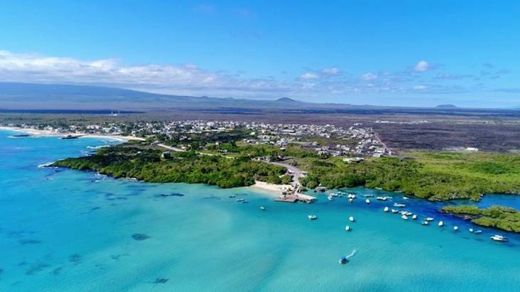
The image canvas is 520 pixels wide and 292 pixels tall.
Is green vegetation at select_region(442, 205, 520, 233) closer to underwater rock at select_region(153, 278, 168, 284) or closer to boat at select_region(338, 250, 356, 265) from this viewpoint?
boat at select_region(338, 250, 356, 265)

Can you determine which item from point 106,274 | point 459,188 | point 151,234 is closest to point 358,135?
point 459,188

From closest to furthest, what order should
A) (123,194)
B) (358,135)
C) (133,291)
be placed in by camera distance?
(133,291) → (123,194) → (358,135)

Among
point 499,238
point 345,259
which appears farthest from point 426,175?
point 345,259

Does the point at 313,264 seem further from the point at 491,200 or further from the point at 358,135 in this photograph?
the point at 358,135

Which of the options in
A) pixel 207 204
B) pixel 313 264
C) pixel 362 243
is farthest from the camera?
pixel 207 204

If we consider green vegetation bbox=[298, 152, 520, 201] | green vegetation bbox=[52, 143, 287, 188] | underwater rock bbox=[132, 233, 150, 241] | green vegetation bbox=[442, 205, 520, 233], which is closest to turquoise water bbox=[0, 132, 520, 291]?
underwater rock bbox=[132, 233, 150, 241]

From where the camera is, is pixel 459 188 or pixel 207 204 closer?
pixel 207 204
